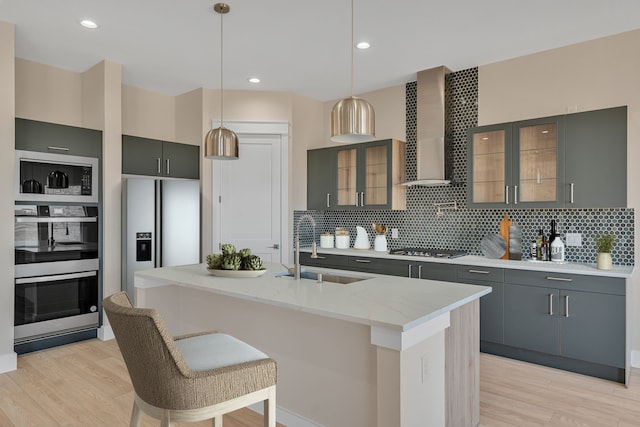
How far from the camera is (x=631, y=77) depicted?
11.6 feet

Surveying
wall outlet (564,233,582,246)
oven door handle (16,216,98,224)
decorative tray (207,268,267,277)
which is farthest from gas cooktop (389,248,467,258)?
oven door handle (16,216,98,224)

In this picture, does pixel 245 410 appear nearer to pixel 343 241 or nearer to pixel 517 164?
pixel 343 241

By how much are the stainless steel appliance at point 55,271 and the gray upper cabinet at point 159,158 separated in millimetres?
718

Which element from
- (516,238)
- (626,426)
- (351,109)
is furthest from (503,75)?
(626,426)

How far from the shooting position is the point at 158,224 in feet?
14.6

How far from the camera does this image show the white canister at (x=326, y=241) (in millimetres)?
5328

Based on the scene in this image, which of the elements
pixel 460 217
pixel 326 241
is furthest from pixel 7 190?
pixel 460 217

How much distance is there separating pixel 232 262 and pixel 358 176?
263cm

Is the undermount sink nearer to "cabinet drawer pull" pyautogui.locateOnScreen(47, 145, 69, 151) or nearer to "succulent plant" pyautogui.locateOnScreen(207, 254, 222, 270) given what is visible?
"succulent plant" pyautogui.locateOnScreen(207, 254, 222, 270)

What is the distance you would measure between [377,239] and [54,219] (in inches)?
131

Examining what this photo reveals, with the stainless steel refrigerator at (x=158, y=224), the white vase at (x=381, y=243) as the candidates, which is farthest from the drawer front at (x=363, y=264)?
the stainless steel refrigerator at (x=158, y=224)

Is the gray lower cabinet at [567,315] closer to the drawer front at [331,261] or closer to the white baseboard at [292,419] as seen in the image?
the drawer front at [331,261]

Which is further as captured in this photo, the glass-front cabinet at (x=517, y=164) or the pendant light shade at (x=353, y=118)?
the glass-front cabinet at (x=517, y=164)

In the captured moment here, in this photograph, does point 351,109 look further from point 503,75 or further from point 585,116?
point 503,75
